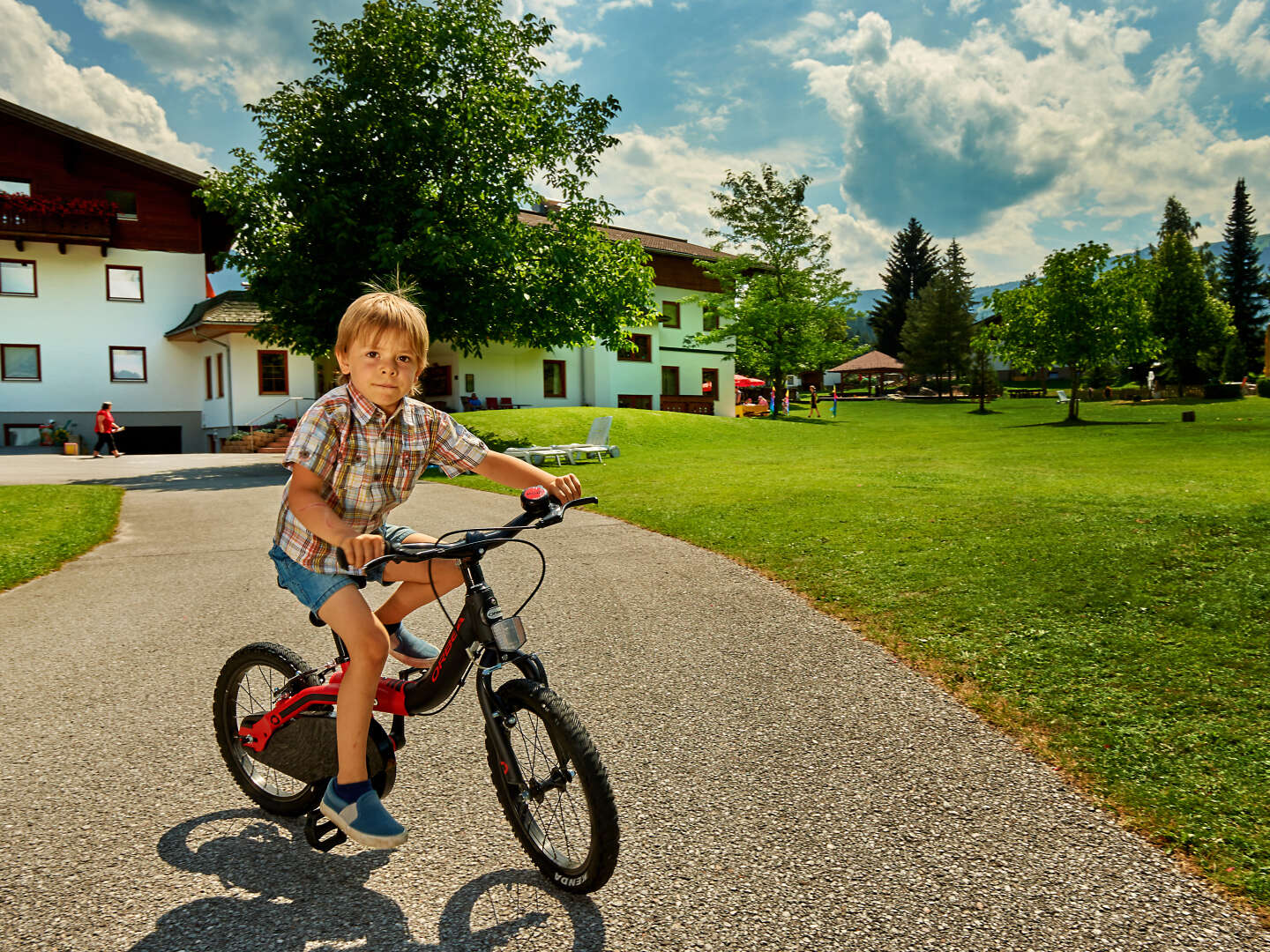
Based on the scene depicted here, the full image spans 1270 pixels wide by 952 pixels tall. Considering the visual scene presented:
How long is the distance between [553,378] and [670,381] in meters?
7.41

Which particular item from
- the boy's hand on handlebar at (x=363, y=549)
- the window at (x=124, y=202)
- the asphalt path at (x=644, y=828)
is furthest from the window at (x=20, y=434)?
the boy's hand on handlebar at (x=363, y=549)

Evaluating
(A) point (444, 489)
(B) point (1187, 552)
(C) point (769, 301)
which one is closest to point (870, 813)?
(B) point (1187, 552)

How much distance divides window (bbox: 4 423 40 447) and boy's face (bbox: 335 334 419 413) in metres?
36.7

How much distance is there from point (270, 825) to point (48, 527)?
10362 millimetres

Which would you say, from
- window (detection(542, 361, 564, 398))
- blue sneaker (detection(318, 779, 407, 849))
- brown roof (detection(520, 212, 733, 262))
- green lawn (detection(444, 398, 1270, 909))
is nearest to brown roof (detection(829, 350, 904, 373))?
brown roof (detection(520, 212, 733, 262))

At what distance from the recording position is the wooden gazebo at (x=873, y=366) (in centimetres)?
7775

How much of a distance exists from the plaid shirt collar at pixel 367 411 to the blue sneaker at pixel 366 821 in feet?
4.35

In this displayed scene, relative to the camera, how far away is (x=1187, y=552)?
716 cm

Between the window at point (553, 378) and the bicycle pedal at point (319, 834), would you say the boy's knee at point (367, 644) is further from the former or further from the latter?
the window at point (553, 378)

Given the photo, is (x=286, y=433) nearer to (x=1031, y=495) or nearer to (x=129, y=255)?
(x=129, y=255)

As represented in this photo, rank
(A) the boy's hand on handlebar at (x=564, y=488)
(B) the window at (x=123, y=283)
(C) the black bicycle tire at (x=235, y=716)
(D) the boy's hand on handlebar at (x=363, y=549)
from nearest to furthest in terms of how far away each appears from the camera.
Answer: (D) the boy's hand on handlebar at (x=363, y=549) < (A) the boy's hand on handlebar at (x=564, y=488) < (C) the black bicycle tire at (x=235, y=716) < (B) the window at (x=123, y=283)

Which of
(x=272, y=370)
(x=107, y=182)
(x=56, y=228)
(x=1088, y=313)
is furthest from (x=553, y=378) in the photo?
(x=1088, y=313)

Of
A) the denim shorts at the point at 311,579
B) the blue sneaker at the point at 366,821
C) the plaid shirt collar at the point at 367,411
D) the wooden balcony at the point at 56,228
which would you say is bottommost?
the blue sneaker at the point at 366,821

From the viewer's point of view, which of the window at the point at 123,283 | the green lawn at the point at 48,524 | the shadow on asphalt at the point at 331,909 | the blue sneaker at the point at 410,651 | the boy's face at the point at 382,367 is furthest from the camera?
the window at the point at 123,283
